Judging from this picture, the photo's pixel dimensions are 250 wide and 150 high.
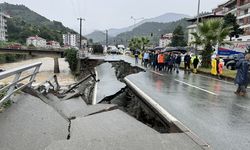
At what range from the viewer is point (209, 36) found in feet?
96.0

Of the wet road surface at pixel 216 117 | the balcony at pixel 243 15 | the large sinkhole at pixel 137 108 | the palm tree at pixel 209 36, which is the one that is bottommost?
the large sinkhole at pixel 137 108

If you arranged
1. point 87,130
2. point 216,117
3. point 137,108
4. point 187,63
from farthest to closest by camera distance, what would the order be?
point 187,63
point 137,108
point 216,117
point 87,130

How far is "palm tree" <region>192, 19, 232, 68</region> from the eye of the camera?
2905cm

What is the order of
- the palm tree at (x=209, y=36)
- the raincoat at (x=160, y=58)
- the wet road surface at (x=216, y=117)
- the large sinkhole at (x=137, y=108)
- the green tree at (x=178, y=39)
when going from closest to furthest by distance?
the wet road surface at (x=216, y=117) < the large sinkhole at (x=137, y=108) < the raincoat at (x=160, y=58) < the palm tree at (x=209, y=36) < the green tree at (x=178, y=39)

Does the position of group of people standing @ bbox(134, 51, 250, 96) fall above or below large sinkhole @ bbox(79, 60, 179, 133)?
above

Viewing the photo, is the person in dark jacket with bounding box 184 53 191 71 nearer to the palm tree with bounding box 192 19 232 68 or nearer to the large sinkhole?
the palm tree with bounding box 192 19 232 68

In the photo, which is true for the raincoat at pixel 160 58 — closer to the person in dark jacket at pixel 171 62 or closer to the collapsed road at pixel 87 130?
the person in dark jacket at pixel 171 62

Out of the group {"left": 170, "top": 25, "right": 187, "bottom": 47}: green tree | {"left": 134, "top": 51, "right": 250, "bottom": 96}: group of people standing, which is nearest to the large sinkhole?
{"left": 134, "top": 51, "right": 250, "bottom": 96}: group of people standing

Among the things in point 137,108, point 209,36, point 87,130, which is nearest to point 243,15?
point 209,36

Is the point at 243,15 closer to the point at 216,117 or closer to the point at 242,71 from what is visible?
the point at 242,71

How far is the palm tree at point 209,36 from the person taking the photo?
29.0 metres

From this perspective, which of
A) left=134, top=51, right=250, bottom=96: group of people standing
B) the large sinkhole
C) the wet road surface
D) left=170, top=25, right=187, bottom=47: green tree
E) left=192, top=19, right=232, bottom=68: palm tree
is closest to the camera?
the wet road surface

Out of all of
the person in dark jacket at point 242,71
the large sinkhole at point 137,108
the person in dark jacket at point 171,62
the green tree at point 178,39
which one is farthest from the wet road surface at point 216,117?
the green tree at point 178,39

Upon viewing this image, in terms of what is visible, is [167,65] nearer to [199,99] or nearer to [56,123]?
[199,99]
